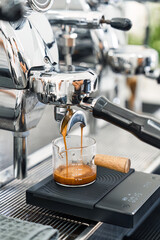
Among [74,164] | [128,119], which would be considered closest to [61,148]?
[74,164]

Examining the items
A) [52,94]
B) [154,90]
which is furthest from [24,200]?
[154,90]

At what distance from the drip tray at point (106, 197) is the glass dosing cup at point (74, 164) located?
11 millimetres

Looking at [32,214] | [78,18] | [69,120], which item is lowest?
[32,214]

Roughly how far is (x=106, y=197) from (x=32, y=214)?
107 millimetres

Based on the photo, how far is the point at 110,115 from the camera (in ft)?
1.85

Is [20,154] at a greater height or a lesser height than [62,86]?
lesser

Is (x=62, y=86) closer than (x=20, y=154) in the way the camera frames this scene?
Yes

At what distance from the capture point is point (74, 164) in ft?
2.10

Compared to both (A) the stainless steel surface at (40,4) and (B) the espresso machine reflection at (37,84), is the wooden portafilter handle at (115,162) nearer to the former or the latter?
(B) the espresso machine reflection at (37,84)

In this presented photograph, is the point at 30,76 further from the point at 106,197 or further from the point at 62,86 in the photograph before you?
the point at 106,197

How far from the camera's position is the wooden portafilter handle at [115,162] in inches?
24.7

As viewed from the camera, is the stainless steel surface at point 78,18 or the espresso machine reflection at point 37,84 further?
the stainless steel surface at point 78,18

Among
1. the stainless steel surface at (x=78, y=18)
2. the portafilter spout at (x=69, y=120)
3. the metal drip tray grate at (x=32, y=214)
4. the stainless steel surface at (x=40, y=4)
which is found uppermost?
the stainless steel surface at (x=40, y=4)

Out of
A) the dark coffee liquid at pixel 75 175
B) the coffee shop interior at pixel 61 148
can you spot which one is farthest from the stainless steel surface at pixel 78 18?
the dark coffee liquid at pixel 75 175
